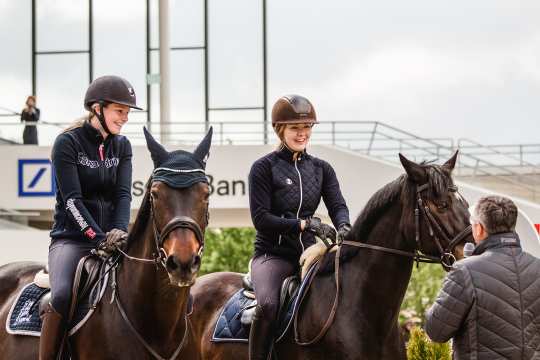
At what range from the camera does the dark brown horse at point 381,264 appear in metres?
6.74

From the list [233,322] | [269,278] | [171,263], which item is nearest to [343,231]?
[269,278]

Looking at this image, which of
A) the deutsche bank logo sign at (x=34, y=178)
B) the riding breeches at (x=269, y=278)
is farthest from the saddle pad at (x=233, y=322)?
the deutsche bank logo sign at (x=34, y=178)

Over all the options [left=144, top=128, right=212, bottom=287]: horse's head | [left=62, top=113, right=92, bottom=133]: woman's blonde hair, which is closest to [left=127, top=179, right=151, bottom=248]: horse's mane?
[left=144, top=128, right=212, bottom=287]: horse's head

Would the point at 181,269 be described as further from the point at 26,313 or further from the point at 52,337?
the point at 26,313

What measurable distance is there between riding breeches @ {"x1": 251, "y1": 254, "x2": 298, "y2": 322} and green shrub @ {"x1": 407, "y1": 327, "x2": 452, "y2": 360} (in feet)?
11.4

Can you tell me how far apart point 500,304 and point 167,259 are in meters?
1.72

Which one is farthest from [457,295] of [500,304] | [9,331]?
[9,331]

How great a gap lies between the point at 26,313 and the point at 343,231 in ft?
7.04

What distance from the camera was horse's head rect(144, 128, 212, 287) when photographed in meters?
5.81

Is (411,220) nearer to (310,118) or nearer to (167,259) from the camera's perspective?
(310,118)

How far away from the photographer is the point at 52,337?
6.64 metres

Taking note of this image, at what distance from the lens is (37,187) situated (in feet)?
76.2

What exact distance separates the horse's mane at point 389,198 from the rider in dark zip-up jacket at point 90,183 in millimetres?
1424

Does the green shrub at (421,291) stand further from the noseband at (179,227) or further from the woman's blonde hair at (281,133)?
the noseband at (179,227)
